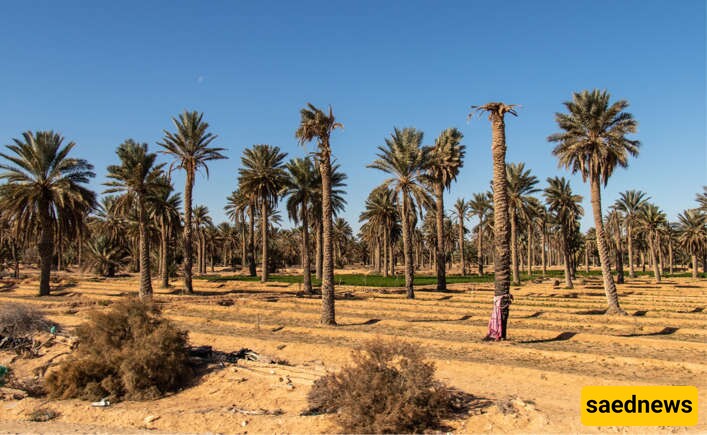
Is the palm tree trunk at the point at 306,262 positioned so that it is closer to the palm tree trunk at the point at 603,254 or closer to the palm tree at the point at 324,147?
the palm tree at the point at 324,147

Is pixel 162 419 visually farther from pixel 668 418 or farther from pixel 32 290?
pixel 32 290

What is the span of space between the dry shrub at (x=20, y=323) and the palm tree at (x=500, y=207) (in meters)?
17.4

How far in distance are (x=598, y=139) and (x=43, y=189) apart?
114 ft

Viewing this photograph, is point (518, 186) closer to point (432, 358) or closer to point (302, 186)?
point (302, 186)

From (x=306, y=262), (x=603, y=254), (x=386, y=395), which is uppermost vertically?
(x=603, y=254)

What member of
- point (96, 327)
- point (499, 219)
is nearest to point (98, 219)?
point (96, 327)

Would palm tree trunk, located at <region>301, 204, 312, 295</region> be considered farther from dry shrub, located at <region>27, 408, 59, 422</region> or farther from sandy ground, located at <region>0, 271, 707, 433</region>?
dry shrub, located at <region>27, 408, 59, 422</region>

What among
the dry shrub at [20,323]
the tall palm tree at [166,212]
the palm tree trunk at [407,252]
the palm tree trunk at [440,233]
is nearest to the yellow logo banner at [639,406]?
the dry shrub at [20,323]

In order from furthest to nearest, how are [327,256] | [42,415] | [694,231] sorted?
1. [694,231]
2. [327,256]
3. [42,415]

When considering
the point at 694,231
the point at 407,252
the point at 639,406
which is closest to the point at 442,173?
the point at 407,252

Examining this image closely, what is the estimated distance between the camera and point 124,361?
1142 cm

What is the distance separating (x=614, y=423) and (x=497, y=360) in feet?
17.3

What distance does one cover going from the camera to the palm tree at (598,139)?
2475 centimetres

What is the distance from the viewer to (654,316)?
74.4 feet
